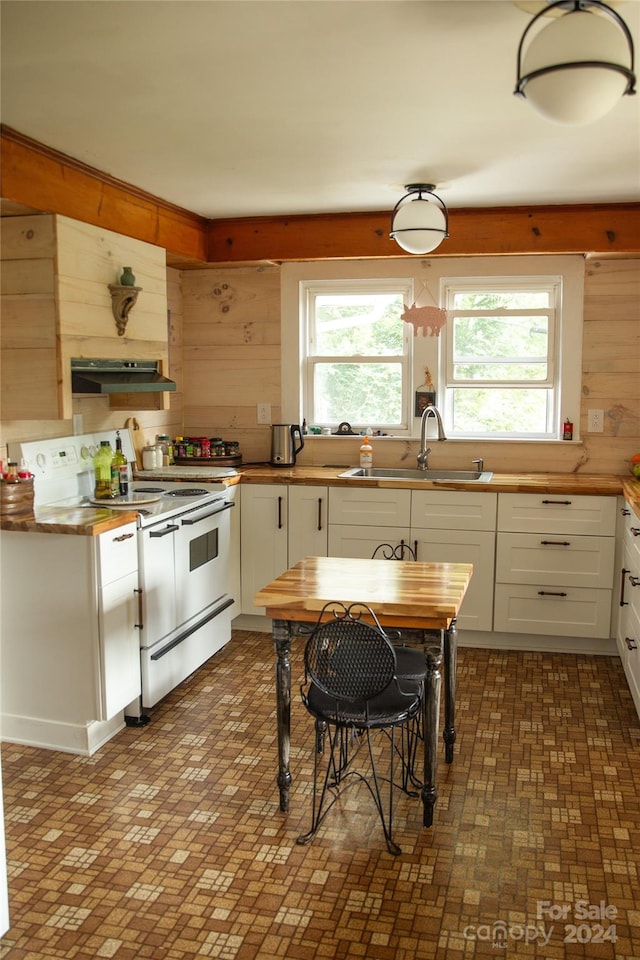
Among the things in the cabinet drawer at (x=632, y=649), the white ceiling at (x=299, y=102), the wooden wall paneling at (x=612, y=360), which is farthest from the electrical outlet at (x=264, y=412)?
the cabinet drawer at (x=632, y=649)

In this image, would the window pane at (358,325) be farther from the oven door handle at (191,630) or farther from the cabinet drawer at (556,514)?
the oven door handle at (191,630)

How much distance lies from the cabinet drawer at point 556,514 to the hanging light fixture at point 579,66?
2.76m

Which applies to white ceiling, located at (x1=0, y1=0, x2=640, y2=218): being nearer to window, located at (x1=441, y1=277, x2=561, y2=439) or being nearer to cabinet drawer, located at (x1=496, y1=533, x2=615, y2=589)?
window, located at (x1=441, y1=277, x2=561, y2=439)

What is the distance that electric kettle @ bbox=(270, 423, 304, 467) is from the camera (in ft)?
16.5

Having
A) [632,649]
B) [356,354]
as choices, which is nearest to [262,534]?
[356,354]

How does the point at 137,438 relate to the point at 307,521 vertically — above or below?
above

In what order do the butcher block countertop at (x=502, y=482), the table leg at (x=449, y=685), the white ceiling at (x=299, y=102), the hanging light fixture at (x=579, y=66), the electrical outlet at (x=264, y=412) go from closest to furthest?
the hanging light fixture at (x=579, y=66) → the white ceiling at (x=299, y=102) → the table leg at (x=449, y=685) → the butcher block countertop at (x=502, y=482) → the electrical outlet at (x=264, y=412)

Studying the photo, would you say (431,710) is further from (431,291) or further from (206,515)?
(431,291)

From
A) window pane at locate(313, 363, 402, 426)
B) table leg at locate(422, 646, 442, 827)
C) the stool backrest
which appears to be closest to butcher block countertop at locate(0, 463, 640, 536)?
window pane at locate(313, 363, 402, 426)

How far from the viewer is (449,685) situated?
3.16m

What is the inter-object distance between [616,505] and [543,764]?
1.57 meters

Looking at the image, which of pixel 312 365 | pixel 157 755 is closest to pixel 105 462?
pixel 157 755

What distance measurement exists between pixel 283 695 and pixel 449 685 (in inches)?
28.7

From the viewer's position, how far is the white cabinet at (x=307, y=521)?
4.64 metres
